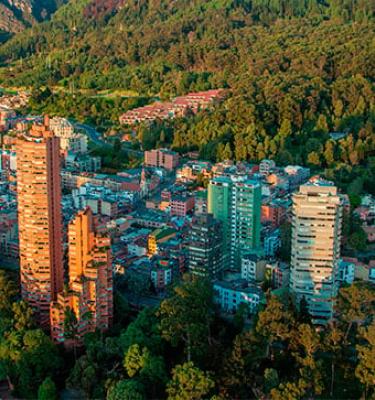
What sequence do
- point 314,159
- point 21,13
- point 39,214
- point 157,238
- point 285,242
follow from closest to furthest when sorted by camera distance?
point 39,214 → point 285,242 → point 157,238 → point 314,159 → point 21,13

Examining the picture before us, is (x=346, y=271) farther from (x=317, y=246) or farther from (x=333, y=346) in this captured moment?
(x=333, y=346)

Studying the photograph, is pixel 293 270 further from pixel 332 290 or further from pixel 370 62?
pixel 370 62

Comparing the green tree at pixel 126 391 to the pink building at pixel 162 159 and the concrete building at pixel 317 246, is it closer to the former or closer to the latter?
the concrete building at pixel 317 246

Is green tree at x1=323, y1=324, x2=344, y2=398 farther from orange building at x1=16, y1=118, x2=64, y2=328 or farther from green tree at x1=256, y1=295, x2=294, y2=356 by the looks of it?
orange building at x1=16, y1=118, x2=64, y2=328

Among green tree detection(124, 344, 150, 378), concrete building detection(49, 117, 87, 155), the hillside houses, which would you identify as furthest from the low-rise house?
the hillside houses

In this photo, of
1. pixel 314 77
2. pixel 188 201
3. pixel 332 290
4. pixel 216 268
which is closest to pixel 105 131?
pixel 314 77

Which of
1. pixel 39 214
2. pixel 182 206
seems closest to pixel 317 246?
pixel 39 214
